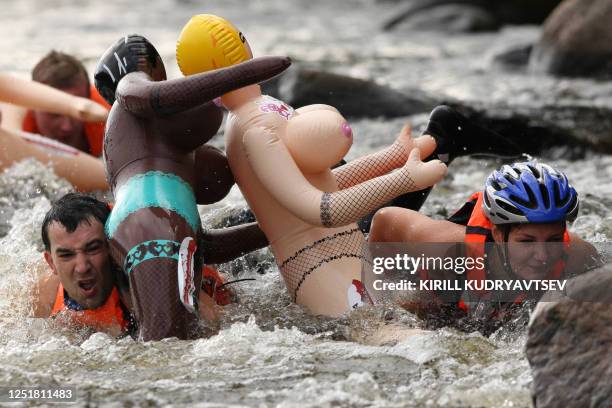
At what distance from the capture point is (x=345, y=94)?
11836mm

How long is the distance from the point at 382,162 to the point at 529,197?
83 cm

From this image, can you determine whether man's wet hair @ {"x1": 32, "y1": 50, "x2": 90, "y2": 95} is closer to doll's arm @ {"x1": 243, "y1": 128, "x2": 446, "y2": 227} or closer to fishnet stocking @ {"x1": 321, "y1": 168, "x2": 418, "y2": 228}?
doll's arm @ {"x1": 243, "y1": 128, "x2": 446, "y2": 227}

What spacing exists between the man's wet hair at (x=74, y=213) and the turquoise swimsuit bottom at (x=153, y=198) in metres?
0.15

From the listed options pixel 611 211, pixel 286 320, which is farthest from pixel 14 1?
pixel 286 320

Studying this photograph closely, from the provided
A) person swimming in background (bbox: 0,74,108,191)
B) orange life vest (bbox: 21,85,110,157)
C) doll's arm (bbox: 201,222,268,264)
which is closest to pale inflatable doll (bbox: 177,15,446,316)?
doll's arm (bbox: 201,222,268,264)

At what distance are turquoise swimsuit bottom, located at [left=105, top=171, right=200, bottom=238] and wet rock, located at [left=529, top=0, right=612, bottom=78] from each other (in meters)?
9.88

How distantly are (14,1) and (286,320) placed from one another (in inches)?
747

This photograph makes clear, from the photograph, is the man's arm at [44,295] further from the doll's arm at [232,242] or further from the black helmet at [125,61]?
the black helmet at [125,61]

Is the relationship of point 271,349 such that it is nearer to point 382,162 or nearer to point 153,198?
point 153,198

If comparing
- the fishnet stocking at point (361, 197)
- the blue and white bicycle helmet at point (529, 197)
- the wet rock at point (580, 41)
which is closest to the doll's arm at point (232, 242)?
the fishnet stocking at point (361, 197)

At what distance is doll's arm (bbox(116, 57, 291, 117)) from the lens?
5246 mm

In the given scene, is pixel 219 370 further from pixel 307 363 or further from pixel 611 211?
pixel 611 211

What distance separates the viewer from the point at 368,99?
11867 millimetres

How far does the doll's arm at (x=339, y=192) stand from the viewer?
5.31 m
